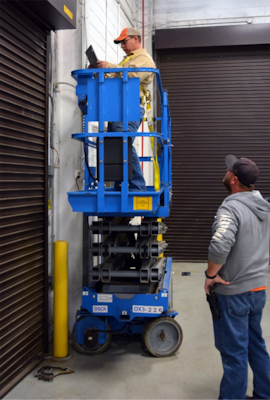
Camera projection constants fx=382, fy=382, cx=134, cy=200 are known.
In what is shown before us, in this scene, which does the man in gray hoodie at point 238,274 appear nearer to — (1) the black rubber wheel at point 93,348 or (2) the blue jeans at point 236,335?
(2) the blue jeans at point 236,335

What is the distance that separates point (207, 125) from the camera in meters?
8.24

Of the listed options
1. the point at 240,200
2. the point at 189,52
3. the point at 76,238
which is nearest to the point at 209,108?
the point at 189,52

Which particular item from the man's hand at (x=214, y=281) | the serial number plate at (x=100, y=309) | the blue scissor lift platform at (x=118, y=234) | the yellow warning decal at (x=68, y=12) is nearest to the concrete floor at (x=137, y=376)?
the blue scissor lift platform at (x=118, y=234)

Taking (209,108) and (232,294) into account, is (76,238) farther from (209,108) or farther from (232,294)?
(209,108)

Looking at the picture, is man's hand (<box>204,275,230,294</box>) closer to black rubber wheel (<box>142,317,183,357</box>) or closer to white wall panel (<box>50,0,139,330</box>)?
black rubber wheel (<box>142,317,183,357</box>)

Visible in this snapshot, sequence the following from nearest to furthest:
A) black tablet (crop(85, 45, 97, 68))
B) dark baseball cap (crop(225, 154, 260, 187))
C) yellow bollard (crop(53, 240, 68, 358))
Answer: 1. dark baseball cap (crop(225, 154, 260, 187))
2. black tablet (crop(85, 45, 97, 68))
3. yellow bollard (crop(53, 240, 68, 358))

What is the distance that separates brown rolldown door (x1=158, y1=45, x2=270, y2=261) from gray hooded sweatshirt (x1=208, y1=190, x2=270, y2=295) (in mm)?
5681

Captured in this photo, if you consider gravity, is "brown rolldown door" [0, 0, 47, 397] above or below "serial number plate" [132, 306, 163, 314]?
above

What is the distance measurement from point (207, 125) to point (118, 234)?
5030 millimetres

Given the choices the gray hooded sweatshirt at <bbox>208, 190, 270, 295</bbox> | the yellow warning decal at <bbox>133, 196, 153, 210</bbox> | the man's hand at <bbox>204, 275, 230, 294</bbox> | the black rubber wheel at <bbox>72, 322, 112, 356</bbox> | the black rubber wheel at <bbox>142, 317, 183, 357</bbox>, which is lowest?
the black rubber wheel at <bbox>72, 322, 112, 356</bbox>

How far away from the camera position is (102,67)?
3.30 meters

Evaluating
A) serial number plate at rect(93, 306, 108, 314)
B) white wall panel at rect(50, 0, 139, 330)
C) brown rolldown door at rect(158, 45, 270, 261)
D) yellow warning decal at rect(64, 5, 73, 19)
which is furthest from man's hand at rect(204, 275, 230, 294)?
brown rolldown door at rect(158, 45, 270, 261)

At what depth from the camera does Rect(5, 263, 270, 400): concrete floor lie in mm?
3035

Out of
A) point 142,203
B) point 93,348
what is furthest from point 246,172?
point 93,348
